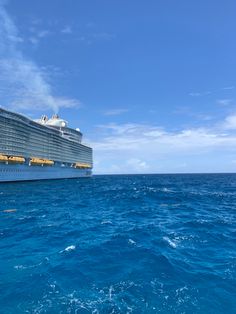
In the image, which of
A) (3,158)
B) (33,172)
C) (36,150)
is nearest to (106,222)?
(3,158)

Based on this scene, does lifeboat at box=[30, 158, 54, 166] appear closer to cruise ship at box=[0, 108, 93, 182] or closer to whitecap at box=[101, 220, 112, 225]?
cruise ship at box=[0, 108, 93, 182]

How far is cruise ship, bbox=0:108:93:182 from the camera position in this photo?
6738 centimetres

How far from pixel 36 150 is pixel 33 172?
832 centimetres

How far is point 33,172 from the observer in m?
77.4

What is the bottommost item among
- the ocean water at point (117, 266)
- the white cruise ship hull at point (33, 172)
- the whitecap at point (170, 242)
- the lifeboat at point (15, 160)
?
the ocean water at point (117, 266)

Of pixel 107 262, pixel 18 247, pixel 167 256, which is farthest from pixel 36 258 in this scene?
pixel 167 256

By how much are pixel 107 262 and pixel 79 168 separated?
104522mm

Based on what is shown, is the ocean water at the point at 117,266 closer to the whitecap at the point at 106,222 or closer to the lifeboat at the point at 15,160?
the whitecap at the point at 106,222

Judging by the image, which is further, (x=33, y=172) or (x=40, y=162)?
(x=40, y=162)

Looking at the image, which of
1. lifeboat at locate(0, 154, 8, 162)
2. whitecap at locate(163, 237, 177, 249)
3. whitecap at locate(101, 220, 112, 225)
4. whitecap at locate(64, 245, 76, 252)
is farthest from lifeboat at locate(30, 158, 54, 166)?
whitecap at locate(163, 237, 177, 249)

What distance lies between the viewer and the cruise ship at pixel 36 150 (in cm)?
6738

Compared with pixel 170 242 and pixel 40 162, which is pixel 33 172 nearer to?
pixel 40 162

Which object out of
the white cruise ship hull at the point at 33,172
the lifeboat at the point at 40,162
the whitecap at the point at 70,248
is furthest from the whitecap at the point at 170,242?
the lifeboat at the point at 40,162

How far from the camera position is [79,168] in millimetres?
115438
